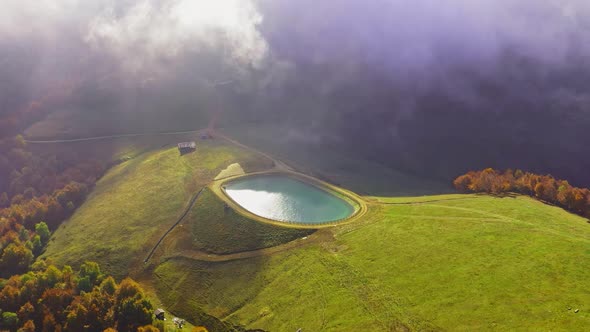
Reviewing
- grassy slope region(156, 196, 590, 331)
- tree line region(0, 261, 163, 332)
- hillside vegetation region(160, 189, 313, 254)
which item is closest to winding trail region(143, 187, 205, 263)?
hillside vegetation region(160, 189, 313, 254)

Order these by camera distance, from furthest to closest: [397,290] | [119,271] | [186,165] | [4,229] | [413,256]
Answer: [186,165] → [4,229] → [119,271] → [413,256] → [397,290]

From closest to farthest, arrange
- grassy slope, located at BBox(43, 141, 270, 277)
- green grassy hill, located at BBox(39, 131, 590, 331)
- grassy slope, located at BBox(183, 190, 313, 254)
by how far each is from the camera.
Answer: green grassy hill, located at BBox(39, 131, 590, 331), grassy slope, located at BBox(183, 190, 313, 254), grassy slope, located at BBox(43, 141, 270, 277)

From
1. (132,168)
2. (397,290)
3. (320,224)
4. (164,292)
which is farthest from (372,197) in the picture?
(132,168)

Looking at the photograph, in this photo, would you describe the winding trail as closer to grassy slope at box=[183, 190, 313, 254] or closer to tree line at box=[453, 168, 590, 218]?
grassy slope at box=[183, 190, 313, 254]

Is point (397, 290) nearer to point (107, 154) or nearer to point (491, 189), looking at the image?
point (491, 189)

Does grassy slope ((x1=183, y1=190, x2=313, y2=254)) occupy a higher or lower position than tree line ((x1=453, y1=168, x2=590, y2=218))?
lower

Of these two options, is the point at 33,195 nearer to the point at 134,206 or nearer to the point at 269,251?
the point at 134,206
